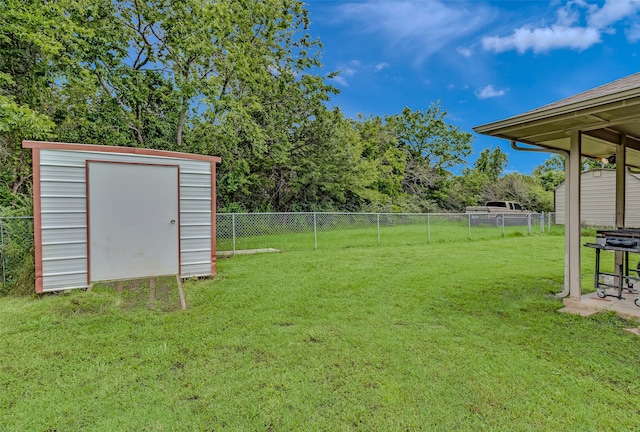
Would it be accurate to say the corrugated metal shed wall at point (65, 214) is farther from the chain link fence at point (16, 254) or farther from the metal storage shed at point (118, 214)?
the chain link fence at point (16, 254)

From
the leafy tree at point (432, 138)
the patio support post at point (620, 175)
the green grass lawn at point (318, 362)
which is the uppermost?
the leafy tree at point (432, 138)

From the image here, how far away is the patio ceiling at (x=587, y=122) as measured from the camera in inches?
115

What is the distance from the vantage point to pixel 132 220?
472 cm

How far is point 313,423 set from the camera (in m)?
1.79

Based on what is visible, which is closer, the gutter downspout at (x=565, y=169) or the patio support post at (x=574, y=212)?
the patio support post at (x=574, y=212)

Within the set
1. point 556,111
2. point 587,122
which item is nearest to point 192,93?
point 556,111

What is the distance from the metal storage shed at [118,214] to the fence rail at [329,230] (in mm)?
1216

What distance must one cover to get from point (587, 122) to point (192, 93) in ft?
30.5

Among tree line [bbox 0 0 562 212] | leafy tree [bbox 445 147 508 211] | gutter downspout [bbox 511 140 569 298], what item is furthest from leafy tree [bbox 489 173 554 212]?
gutter downspout [bbox 511 140 569 298]

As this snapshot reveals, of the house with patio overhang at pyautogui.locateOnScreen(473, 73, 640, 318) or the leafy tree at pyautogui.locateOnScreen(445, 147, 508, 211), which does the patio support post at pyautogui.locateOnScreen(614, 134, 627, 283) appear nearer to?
the house with patio overhang at pyautogui.locateOnScreen(473, 73, 640, 318)

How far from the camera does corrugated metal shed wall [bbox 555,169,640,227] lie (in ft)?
42.6

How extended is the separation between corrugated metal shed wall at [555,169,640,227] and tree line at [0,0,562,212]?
31.3 ft

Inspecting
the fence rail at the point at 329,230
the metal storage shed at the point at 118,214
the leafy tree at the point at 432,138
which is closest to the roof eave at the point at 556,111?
the metal storage shed at the point at 118,214

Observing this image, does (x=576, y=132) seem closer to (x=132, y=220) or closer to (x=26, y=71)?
(x=132, y=220)
